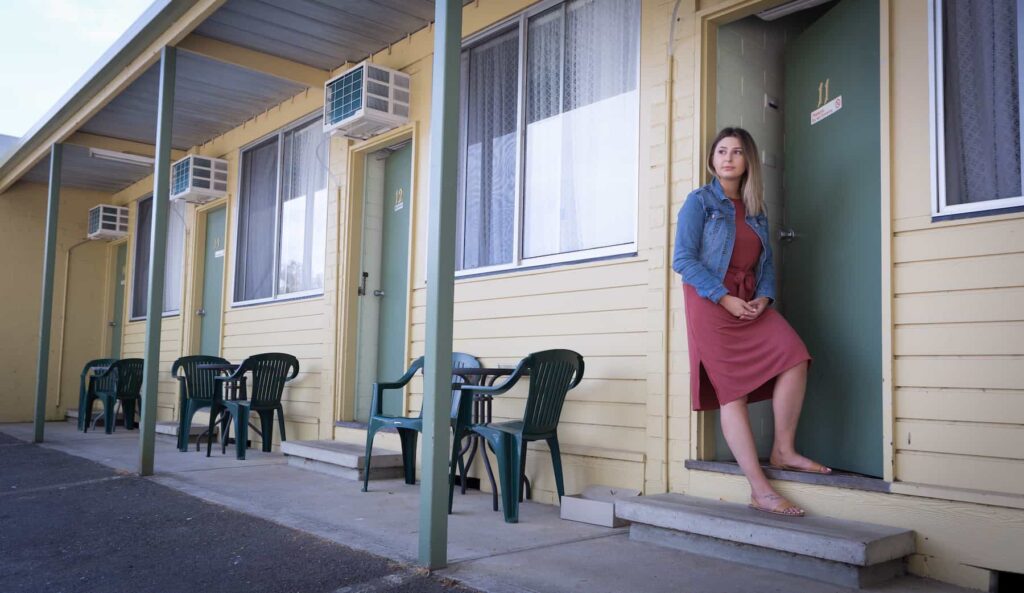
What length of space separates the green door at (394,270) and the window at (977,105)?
12.4 feet

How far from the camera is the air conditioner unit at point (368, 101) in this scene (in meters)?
5.54

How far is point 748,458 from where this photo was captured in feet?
10.4

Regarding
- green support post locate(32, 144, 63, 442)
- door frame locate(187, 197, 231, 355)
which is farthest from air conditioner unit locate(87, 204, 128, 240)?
green support post locate(32, 144, 63, 442)

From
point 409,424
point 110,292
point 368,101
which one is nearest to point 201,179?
point 368,101

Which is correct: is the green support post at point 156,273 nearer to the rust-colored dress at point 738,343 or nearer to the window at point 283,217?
the window at point 283,217

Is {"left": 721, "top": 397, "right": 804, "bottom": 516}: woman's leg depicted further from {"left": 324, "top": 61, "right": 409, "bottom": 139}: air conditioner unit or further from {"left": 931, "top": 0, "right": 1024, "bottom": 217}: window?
{"left": 324, "top": 61, "right": 409, "bottom": 139}: air conditioner unit

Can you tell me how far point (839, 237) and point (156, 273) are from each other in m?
4.34

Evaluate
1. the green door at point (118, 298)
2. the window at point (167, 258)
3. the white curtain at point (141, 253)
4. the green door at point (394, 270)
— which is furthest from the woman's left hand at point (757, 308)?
the green door at point (118, 298)

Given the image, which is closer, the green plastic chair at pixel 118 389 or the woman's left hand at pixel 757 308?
the woman's left hand at pixel 757 308

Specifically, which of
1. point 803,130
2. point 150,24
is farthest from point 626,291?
point 150,24

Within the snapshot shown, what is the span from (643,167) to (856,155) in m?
1.00

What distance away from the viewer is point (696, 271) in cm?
328

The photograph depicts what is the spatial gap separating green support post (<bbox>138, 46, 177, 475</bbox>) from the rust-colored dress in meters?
3.68

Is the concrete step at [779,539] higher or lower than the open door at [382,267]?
lower
